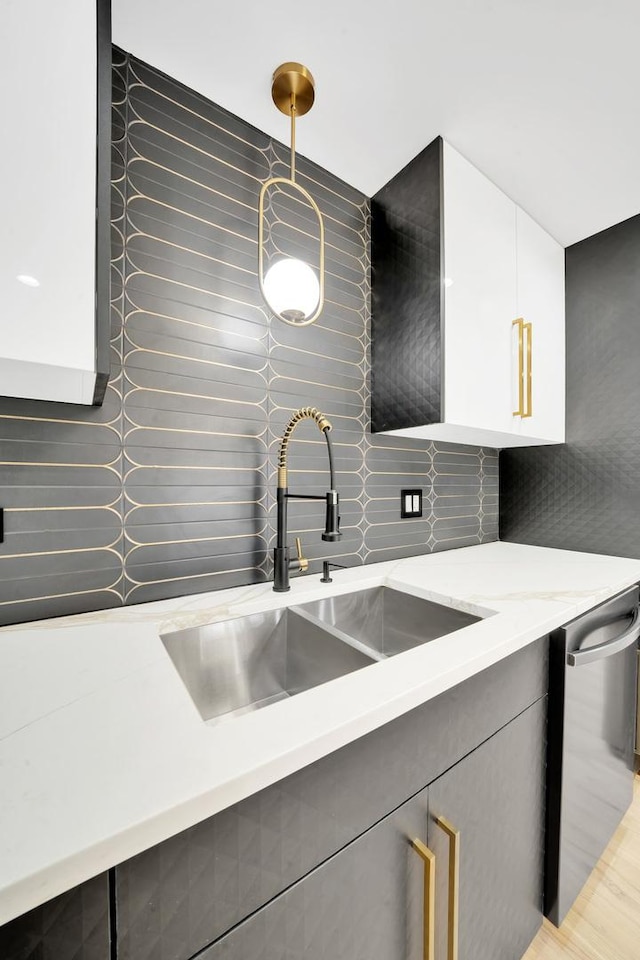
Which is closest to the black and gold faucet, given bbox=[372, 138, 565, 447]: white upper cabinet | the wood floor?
bbox=[372, 138, 565, 447]: white upper cabinet

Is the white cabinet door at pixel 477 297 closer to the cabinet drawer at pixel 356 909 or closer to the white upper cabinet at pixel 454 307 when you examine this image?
the white upper cabinet at pixel 454 307

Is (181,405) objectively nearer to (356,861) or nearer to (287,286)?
(287,286)

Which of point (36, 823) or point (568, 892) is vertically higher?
point (36, 823)

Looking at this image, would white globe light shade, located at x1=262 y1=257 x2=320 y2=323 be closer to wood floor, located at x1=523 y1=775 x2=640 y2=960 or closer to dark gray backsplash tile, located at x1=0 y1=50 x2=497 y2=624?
dark gray backsplash tile, located at x1=0 y1=50 x2=497 y2=624

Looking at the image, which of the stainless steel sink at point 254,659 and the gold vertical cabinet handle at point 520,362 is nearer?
the stainless steel sink at point 254,659

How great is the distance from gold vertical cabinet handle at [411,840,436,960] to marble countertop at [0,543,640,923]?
26 centimetres

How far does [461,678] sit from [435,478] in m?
1.11

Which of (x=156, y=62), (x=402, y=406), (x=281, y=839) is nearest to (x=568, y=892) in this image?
(x=281, y=839)

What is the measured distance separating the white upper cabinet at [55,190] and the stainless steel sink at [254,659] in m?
0.59

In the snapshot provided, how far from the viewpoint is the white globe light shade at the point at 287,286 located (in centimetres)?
110

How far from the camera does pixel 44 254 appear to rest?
22.7 inches

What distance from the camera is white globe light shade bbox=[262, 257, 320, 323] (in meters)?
1.10

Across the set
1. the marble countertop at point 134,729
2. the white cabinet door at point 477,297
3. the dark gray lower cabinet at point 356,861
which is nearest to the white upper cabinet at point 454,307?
the white cabinet door at point 477,297

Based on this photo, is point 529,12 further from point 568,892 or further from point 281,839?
point 568,892
